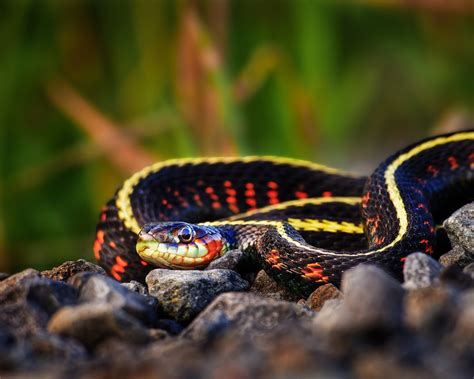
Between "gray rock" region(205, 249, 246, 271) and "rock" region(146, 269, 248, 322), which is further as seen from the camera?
"gray rock" region(205, 249, 246, 271)

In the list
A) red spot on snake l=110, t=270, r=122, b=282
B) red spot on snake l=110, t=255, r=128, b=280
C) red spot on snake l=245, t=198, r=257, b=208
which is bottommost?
red spot on snake l=110, t=270, r=122, b=282

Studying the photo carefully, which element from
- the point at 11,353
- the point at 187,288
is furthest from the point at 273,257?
the point at 11,353

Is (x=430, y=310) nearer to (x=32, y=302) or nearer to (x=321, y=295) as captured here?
(x=321, y=295)

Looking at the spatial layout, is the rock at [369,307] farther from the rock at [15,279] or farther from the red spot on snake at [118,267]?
the red spot on snake at [118,267]

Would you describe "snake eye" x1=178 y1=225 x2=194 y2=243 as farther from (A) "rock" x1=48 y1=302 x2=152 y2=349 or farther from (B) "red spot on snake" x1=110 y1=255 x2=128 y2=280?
(A) "rock" x1=48 y1=302 x2=152 y2=349

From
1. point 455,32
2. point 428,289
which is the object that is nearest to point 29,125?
point 455,32

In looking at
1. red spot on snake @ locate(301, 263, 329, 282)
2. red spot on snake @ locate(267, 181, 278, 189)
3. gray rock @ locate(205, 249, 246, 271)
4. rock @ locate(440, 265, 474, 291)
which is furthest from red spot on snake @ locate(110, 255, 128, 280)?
rock @ locate(440, 265, 474, 291)

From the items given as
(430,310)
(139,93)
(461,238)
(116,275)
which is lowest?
(116,275)
